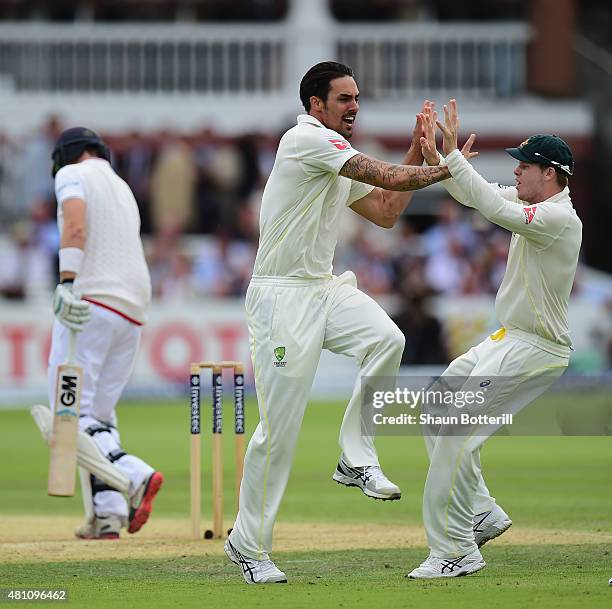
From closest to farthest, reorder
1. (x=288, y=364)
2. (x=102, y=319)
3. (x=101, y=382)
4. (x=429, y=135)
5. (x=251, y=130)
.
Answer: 1. (x=288, y=364)
2. (x=429, y=135)
3. (x=102, y=319)
4. (x=101, y=382)
5. (x=251, y=130)

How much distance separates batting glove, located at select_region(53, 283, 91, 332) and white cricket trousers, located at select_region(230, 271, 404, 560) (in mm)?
1686

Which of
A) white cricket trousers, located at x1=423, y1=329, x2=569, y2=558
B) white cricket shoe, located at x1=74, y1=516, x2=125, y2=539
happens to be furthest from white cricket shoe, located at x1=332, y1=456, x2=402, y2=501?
white cricket shoe, located at x1=74, y1=516, x2=125, y2=539

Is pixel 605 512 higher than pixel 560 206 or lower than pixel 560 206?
lower

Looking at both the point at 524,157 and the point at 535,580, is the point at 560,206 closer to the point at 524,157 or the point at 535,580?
the point at 524,157

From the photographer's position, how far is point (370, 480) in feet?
23.1

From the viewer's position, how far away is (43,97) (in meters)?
24.8

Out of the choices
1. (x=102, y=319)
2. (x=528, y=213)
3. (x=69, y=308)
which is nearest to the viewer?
(x=528, y=213)

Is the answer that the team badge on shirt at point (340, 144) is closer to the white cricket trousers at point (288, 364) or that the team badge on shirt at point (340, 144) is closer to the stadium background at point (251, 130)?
the white cricket trousers at point (288, 364)

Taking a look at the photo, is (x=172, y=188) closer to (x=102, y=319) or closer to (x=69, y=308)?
(x=102, y=319)

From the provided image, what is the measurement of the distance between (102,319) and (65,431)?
809mm

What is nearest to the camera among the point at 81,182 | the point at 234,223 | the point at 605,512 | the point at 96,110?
the point at 81,182

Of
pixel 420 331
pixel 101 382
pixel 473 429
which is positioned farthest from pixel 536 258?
pixel 420 331

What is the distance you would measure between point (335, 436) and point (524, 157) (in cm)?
847

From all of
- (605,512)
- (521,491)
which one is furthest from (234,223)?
(605,512)
